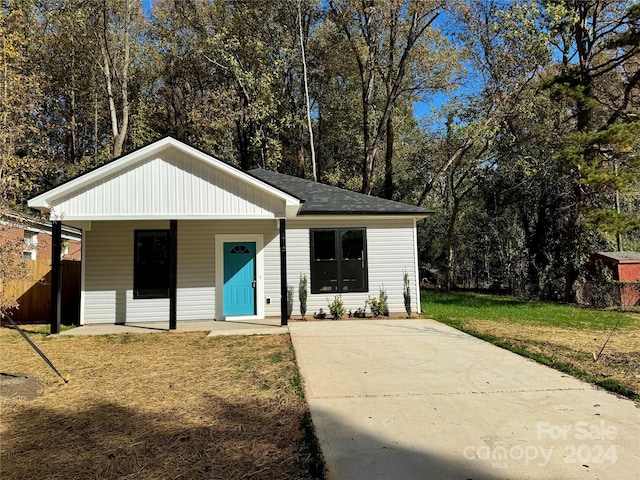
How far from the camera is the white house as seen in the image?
30.2 ft

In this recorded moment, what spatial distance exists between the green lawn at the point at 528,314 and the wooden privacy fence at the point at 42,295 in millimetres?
10458

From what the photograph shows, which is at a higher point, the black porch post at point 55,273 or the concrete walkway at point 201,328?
the black porch post at point 55,273

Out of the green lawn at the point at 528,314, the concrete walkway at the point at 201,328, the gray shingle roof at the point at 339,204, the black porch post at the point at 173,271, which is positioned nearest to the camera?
the concrete walkway at the point at 201,328

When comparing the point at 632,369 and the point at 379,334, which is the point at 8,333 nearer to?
the point at 379,334

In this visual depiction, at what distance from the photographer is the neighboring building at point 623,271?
43.5ft

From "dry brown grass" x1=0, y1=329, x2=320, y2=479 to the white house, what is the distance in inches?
126

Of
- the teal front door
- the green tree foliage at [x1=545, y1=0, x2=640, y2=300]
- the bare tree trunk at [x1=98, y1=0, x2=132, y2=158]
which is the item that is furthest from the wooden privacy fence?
the green tree foliage at [x1=545, y1=0, x2=640, y2=300]

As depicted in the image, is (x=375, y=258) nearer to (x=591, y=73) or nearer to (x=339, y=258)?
(x=339, y=258)

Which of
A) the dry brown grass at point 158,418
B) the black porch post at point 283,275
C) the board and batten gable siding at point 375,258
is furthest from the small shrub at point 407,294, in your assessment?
the dry brown grass at point 158,418

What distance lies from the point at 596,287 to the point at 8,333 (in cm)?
1785

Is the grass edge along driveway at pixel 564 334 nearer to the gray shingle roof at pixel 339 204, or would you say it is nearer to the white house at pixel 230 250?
the white house at pixel 230 250

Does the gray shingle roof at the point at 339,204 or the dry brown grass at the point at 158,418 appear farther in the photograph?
the gray shingle roof at the point at 339,204

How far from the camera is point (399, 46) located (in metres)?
19.5

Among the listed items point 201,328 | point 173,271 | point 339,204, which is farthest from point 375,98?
point 201,328
